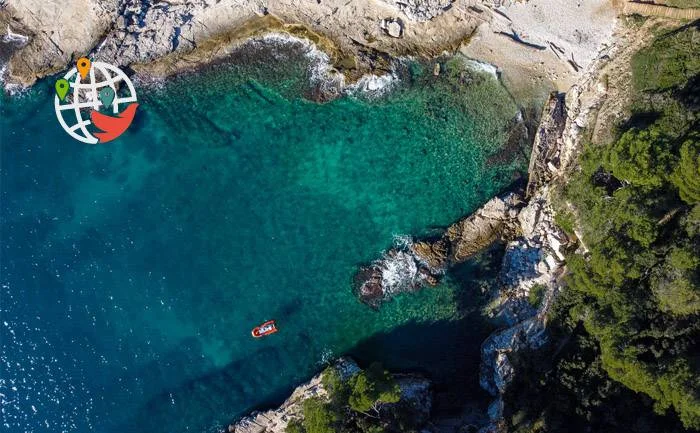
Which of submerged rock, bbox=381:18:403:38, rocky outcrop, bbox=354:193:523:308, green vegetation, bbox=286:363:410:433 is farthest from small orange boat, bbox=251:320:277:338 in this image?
submerged rock, bbox=381:18:403:38

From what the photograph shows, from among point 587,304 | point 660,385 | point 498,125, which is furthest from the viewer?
point 498,125

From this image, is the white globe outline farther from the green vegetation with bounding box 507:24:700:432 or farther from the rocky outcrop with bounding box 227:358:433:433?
the green vegetation with bounding box 507:24:700:432

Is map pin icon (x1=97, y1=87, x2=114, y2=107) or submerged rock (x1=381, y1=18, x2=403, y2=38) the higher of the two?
submerged rock (x1=381, y1=18, x2=403, y2=38)

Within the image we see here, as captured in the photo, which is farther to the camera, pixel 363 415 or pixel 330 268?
pixel 330 268

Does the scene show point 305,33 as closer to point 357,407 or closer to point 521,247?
Result: point 521,247

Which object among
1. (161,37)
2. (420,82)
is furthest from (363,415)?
(161,37)

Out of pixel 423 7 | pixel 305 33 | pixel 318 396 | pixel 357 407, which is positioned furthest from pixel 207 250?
pixel 423 7

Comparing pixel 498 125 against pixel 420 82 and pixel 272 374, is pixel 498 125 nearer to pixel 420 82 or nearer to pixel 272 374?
pixel 420 82
